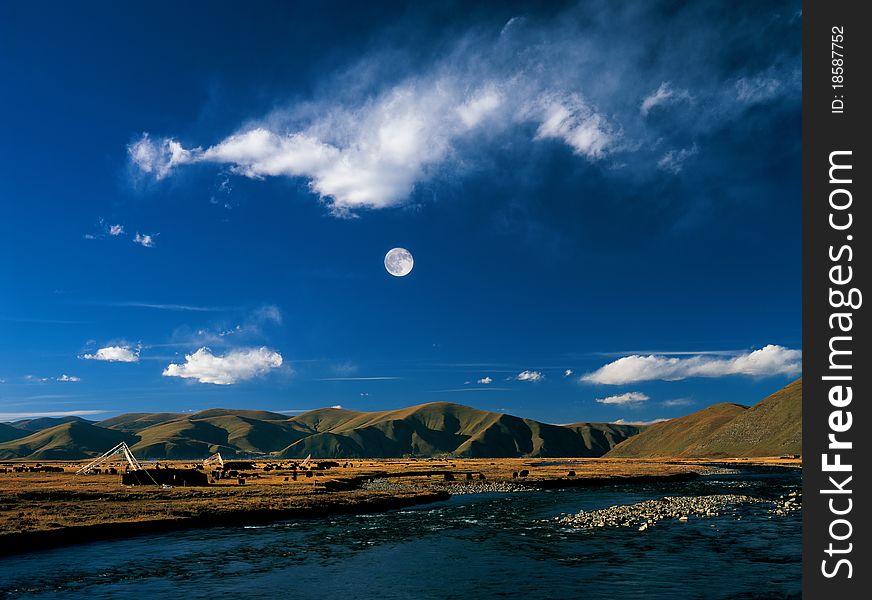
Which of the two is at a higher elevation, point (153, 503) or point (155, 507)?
point (155, 507)

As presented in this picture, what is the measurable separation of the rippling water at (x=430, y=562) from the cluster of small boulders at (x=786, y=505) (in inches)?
231

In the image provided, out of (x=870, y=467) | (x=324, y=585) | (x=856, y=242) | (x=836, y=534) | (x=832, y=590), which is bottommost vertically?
(x=324, y=585)

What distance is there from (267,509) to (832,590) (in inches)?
2003

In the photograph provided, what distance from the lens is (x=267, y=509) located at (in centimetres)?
6053

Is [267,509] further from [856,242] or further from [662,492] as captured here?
[662,492]

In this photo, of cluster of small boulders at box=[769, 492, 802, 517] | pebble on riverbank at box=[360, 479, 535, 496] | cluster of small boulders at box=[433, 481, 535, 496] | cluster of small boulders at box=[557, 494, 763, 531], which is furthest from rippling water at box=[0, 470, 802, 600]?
cluster of small boulders at box=[433, 481, 535, 496]

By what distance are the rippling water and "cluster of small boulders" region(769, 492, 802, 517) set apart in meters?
5.86

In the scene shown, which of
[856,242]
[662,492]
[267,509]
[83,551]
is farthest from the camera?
[662,492]

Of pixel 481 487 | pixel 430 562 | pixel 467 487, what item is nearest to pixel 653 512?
pixel 430 562

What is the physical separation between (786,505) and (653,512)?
17.7m

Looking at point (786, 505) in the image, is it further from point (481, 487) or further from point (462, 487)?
point (462, 487)

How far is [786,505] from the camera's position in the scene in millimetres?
67125

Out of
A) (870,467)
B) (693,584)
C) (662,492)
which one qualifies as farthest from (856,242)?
(662,492)

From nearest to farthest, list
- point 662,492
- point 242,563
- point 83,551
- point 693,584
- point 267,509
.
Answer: point 693,584
point 242,563
point 83,551
point 267,509
point 662,492
